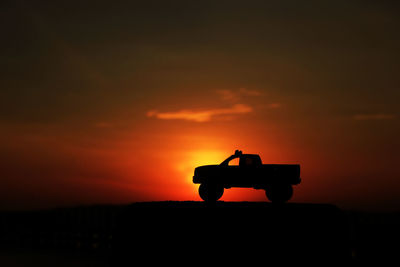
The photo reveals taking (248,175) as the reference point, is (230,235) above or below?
below

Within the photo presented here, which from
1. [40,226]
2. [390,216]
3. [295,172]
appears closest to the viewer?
[295,172]

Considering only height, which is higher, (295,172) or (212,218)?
(295,172)

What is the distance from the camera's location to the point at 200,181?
306 cm

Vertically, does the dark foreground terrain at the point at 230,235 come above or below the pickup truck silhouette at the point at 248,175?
below

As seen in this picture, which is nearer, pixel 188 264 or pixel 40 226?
pixel 188 264

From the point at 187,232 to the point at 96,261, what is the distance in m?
32.2

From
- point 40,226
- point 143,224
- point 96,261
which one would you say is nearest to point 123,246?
point 143,224

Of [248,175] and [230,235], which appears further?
[248,175]

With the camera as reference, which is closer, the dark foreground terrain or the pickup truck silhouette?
the dark foreground terrain

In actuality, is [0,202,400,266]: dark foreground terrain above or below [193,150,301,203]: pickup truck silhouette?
below

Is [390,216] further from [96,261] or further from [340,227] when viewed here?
[340,227]

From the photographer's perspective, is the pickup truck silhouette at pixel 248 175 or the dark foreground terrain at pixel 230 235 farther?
the pickup truck silhouette at pixel 248 175

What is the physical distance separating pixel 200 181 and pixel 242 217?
4.36 feet

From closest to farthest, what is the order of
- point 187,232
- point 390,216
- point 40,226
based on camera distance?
point 187,232 < point 40,226 < point 390,216
